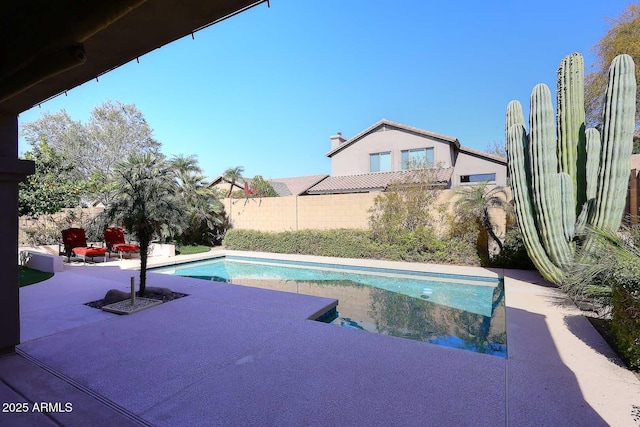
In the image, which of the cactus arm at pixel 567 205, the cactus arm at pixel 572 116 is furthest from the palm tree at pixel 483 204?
the cactus arm at pixel 567 205

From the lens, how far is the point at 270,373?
140 inches

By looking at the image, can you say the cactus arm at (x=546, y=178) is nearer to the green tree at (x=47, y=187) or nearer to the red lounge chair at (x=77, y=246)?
the red lounge chair at (x=77, y=246)

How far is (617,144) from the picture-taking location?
6.39m

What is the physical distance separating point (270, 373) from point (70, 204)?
16.3m

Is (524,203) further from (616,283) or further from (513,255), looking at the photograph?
(616,283)

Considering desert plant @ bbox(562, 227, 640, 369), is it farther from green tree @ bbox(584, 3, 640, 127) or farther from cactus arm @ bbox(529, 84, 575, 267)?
green tree @ bbox(584, 3, 640, 127)

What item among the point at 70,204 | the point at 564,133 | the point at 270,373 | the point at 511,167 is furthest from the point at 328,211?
the point at 70,204

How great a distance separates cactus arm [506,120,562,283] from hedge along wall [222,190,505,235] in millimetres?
3914

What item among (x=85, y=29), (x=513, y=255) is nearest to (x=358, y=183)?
(x=513, y=255)

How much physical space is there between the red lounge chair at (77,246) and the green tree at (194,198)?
3938 mm

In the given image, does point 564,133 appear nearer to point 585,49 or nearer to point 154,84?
point 585,49

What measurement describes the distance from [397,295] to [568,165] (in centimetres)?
504

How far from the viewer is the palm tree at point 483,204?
10.7 m

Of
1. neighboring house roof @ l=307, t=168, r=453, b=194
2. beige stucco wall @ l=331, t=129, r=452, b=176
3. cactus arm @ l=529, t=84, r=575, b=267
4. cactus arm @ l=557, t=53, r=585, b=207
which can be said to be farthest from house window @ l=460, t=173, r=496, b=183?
cactus arm @ l=529, t=84, r=575, b=267
